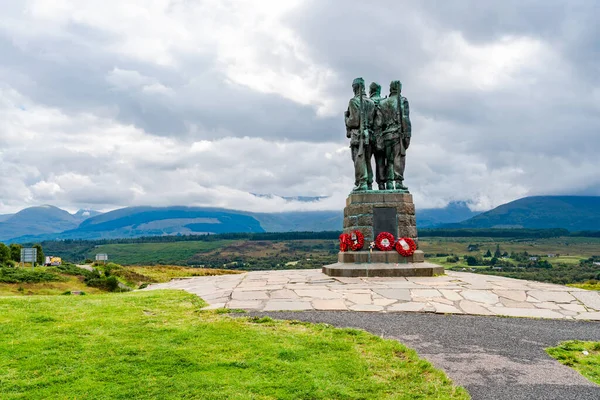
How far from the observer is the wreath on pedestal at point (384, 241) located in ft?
50.7

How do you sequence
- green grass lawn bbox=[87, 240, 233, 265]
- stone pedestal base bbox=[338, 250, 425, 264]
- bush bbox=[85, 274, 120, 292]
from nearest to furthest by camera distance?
stone pedestal base bbox=[338, 250, 425, 264], bush bbox=[85, 274, 120, 292], green grass lawn bbox=[87, 240, 233, 265]

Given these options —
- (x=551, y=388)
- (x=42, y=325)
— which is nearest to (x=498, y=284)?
(x=551, y=388)

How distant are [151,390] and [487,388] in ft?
12.9

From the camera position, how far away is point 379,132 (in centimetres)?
1728

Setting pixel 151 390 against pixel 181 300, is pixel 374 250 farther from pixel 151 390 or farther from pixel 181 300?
pixel 151 390

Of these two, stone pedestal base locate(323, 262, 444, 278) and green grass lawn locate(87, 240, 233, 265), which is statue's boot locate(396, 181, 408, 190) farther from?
green grass lawn locate(87, 240, 233, 265)

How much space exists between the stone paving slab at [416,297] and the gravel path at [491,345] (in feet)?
1.87

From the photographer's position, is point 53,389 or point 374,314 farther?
point 374,314

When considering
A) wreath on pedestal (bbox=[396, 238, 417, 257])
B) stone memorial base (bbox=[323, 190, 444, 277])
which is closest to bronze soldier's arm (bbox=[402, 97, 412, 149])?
stone memorial base (bbox=[323, 190, 444, 277])

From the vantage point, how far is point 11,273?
872 inches

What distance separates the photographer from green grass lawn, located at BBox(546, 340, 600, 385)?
18.9 ft

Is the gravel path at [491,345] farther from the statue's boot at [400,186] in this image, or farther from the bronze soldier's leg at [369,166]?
the bronze soldier's leg at [369,166]

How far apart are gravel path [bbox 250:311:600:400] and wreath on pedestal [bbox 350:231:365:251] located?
263 inches

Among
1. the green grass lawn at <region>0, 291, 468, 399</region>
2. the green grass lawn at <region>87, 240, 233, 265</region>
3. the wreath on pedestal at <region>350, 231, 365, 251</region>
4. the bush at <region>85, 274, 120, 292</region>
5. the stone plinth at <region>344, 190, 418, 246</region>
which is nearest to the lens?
the green grass lawn at <region>0, 291, 468, 399</region>
